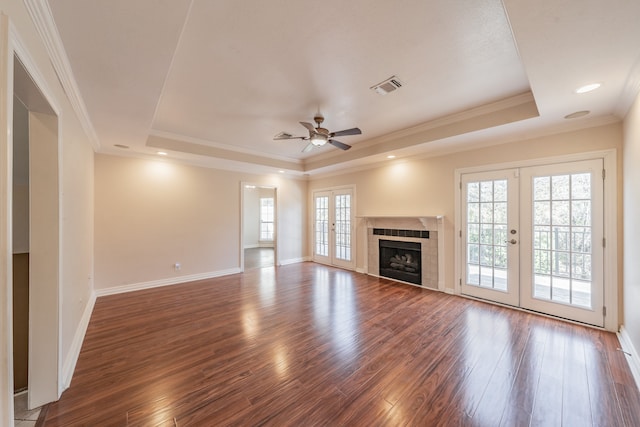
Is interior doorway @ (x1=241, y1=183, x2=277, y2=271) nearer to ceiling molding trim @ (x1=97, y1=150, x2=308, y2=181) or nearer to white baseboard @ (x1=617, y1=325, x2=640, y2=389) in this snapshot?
ceiling molding trim @ (x1=97, y1=150, x2=308, y2=181)

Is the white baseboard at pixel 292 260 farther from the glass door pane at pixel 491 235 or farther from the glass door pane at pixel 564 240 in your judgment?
the glass door pane at pixel 564 240

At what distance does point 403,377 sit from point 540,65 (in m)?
2.71

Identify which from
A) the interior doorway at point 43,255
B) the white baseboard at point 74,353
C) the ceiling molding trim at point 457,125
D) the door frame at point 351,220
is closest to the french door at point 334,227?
the door frame at point 351,220

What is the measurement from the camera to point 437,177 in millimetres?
4469

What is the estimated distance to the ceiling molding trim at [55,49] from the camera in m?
1.38

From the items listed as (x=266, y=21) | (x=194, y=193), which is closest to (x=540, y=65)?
(x=266, y=21)

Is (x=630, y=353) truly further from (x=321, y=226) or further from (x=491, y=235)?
(x=321, y=226)

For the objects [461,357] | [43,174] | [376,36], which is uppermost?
[376,36]

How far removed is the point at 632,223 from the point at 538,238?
98 centimetres

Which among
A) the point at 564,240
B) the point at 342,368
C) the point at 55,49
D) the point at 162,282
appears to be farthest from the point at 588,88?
the point at 162,282

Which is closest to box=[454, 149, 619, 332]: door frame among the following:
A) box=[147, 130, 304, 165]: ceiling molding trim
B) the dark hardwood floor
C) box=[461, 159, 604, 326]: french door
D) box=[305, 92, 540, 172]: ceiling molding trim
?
box=[461, 159, 604, 326]: french door

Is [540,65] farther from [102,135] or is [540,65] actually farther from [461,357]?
[102,135]

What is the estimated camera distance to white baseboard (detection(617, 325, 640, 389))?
211 centimetres

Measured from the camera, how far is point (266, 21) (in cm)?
186
